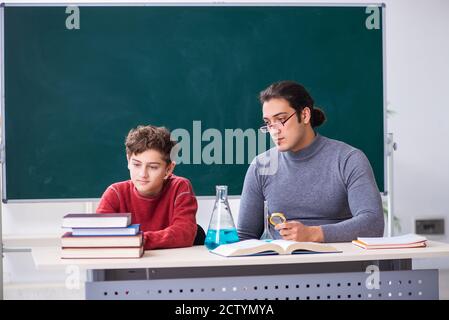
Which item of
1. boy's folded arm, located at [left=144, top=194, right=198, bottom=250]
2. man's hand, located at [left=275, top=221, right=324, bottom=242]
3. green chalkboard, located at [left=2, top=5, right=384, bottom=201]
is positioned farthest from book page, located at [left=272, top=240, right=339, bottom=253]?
green chalkboard, located at [left=2, top=5, right=384, bottom=201]

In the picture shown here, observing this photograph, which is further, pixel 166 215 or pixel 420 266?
pixel 420 266

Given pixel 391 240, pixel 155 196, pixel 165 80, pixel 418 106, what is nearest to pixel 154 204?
pixel 155 196

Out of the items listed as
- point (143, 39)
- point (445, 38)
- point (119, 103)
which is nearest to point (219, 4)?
point (143, 39)

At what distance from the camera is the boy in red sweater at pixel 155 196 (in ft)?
7.23

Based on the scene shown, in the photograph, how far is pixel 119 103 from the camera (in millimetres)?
3451

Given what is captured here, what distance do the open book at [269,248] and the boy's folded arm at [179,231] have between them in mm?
167

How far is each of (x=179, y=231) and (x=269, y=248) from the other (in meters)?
0.33

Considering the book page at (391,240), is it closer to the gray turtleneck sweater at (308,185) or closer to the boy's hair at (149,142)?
the gray turtleneck sweater at (308,185)

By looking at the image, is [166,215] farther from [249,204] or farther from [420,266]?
[420,266]

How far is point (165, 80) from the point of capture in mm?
3498

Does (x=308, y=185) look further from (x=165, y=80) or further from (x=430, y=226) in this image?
(x=430, y=226)

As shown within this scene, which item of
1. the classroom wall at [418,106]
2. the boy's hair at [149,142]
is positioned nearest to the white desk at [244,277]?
the boy's hair at [149,142]

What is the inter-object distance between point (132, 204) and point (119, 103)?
46.7 inches

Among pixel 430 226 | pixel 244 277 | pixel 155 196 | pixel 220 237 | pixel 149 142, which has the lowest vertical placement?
pixel 430 226
